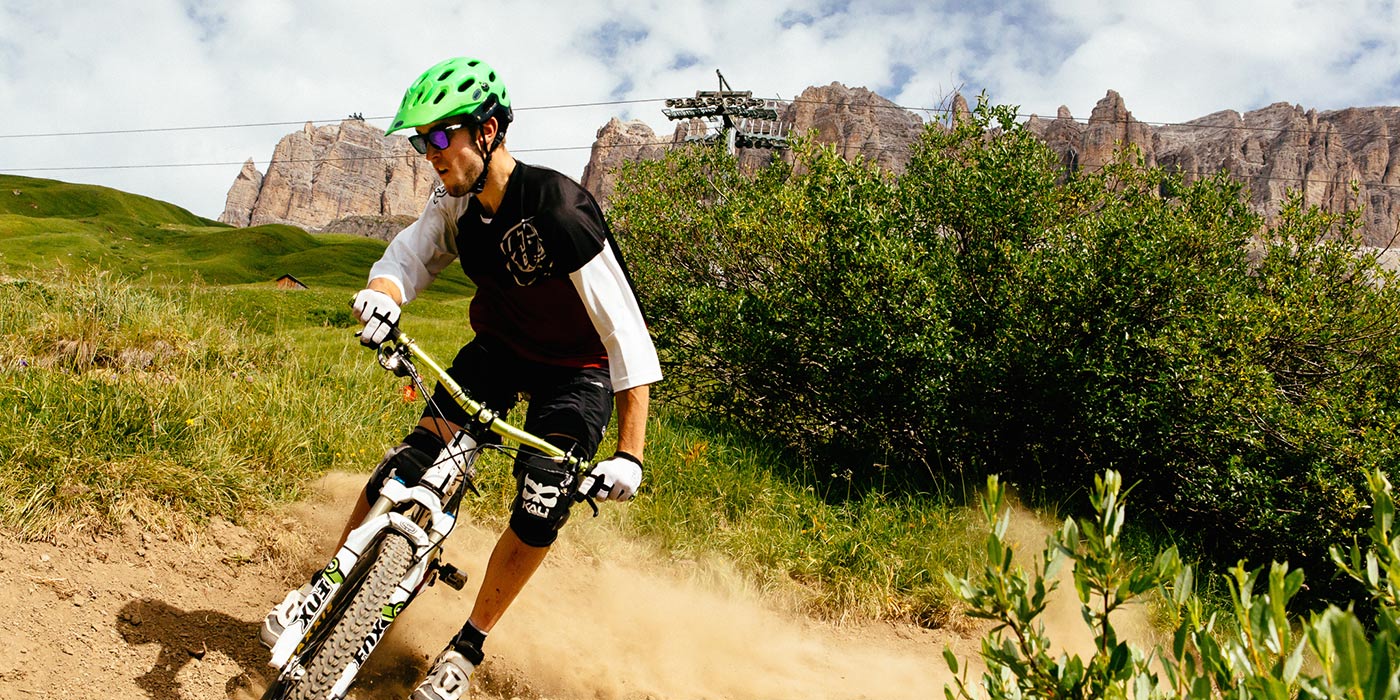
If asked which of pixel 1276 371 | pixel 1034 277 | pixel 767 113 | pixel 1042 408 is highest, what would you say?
pixel 767 113

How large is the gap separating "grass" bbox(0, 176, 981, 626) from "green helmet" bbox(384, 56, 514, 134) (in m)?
2.98

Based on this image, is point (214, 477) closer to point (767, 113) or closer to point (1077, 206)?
point (1077, 206)

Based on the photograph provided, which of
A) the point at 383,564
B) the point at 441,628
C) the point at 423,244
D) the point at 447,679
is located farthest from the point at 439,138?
the point at 441,628

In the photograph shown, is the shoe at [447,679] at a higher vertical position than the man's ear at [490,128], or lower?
lower

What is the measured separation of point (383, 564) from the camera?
10.2 ft

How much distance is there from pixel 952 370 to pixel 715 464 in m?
2.06

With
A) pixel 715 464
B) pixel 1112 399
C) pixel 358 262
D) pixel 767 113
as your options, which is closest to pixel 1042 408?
pixel 1112 399

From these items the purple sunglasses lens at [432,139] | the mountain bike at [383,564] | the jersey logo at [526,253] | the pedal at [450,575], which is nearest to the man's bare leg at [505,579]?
the pedal at [450,575]

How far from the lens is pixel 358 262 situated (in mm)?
75312

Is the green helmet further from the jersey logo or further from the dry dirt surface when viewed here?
the dry dirt surface

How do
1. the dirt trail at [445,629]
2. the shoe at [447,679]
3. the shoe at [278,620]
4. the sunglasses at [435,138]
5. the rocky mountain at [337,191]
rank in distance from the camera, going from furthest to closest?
the rocky mountain at [337,191]
the dirt trail at [445,629]
the shoe at [447,679]
the sunglasses at [435,138]
the shoe at [278,620]

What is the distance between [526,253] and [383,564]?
1.33 metres

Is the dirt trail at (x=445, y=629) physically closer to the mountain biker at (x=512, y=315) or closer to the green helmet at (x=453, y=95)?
the mountain biker at (x=512, y=315)

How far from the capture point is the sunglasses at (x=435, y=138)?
10.6 feet
